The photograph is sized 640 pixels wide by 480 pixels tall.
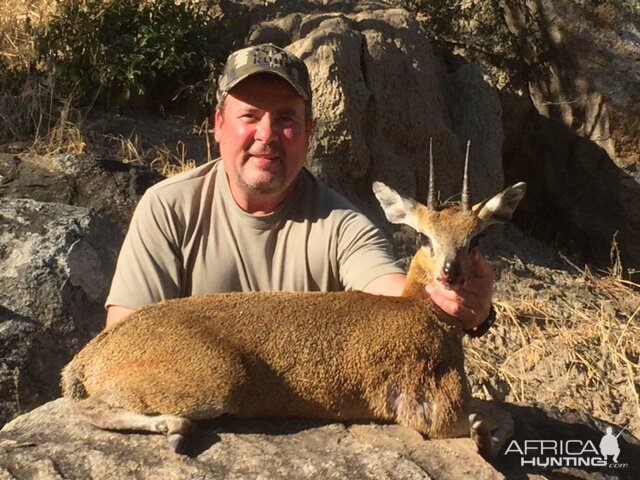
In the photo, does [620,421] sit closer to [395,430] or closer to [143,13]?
[395,430]

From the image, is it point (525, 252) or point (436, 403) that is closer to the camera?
point (436, 403)

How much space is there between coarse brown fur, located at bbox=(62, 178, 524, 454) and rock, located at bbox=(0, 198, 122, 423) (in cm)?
269

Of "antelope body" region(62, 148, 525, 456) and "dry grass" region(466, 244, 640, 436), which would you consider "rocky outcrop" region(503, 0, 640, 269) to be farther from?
"antelope body" region(62, 148, 525, 456)

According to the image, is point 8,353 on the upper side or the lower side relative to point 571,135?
lower

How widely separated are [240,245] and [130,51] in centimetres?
565

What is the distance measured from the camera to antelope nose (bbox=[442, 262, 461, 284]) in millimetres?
5262

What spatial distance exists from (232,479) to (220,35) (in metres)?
7.72

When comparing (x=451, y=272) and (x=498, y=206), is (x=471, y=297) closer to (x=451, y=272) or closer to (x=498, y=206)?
(x=451, y=272)

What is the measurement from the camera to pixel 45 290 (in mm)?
7641

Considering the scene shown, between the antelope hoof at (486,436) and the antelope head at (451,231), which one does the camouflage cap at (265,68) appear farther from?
the antelope hoof at (486,436)

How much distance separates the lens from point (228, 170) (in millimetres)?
5977

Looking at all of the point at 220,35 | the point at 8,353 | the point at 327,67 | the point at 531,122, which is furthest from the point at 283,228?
the point at 531,122

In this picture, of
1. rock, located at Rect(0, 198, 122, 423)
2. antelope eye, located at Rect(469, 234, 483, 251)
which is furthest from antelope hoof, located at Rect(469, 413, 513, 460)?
rock, located at Rect(0, 198, 122, 423)

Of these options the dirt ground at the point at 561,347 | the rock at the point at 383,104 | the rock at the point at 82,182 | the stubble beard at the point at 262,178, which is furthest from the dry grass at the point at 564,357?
the stubble beard at the point at 262,178
